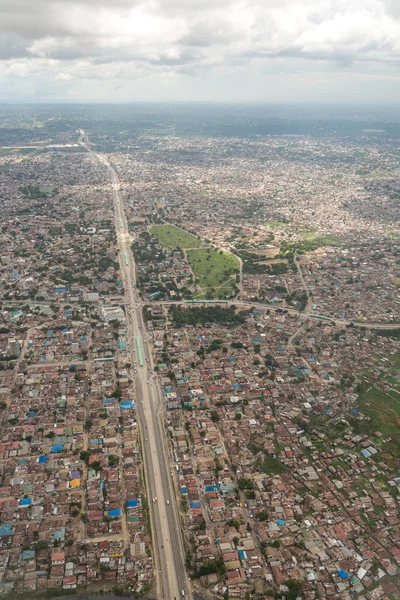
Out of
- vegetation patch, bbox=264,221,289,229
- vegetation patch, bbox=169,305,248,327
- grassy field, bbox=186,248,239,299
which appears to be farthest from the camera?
vegetation patch, bbox=264,221,289,229

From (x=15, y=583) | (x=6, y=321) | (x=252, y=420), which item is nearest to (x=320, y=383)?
(x=252, y=420)

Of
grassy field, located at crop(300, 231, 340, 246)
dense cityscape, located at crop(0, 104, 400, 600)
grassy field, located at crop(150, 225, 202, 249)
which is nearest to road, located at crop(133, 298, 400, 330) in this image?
dense cityscape, located at crop(0, 104, 400, 600)

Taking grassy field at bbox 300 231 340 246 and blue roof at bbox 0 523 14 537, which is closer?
blue roof at bbox 0 523 14 537

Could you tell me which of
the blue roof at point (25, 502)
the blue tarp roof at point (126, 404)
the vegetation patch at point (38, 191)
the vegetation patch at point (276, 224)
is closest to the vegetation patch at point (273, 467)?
the blue tarp roof at point (126, 404)

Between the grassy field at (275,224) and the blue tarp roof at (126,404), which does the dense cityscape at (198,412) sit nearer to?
the blue tarp roof at (126,404)

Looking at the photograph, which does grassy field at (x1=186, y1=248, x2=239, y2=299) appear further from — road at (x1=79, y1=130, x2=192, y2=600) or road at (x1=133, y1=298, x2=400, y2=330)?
road at (x1=79, y1=130, x2=192, y2=600)
